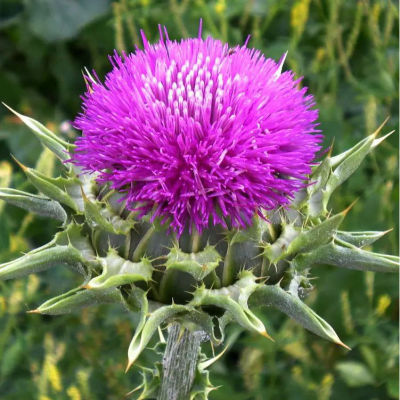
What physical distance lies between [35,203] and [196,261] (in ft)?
1.29

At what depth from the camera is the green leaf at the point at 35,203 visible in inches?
56.9

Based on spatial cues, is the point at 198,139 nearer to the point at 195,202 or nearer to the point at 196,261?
the point at 195,202

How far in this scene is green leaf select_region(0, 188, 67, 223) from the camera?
1.45 metres

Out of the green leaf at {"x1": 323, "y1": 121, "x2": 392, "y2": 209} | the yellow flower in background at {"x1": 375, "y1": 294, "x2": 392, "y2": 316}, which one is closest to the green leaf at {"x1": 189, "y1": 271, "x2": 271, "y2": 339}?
→ the green leaf at {"x1": 323, "y1": 121, "x2": 392, "y2": 209}

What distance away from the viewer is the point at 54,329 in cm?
236

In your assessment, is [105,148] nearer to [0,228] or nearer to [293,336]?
[0,228]

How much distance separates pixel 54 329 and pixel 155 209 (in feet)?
3.92

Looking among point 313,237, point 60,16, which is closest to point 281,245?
point 313,237

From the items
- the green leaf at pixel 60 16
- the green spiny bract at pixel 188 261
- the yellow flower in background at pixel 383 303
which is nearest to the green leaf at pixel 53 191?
the green spiny bract at pixel 188 261

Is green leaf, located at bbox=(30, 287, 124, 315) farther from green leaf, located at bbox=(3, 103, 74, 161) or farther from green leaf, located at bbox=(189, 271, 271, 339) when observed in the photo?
green leaf, located at bbox=(3, 103, 74, 161)

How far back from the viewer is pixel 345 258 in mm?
1373

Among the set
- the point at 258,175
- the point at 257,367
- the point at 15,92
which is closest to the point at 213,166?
the point at 258,175

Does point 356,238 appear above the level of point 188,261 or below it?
above

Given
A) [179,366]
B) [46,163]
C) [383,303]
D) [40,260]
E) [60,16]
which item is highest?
[60,16]
